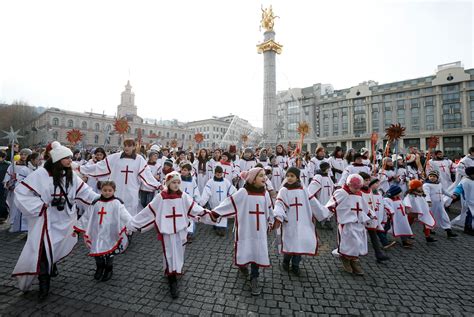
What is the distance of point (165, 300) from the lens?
3182mm

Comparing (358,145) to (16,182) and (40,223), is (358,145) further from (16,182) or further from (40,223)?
(40,223)

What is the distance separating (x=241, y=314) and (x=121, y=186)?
143 inches

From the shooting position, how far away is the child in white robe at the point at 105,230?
3652mm

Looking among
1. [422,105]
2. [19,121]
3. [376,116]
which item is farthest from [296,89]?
[19,121]

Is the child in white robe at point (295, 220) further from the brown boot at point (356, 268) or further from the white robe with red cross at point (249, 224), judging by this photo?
the brown boot at point (356, 268)

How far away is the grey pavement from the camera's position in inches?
118

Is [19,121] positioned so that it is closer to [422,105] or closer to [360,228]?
[360,228]

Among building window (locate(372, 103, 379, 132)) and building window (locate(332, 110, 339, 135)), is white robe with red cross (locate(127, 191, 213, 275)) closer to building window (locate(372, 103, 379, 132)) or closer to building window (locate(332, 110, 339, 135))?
building window (locate(372, 103, 379, 132))

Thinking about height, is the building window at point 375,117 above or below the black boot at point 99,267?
above

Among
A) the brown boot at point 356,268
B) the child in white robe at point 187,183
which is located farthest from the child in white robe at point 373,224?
the child in white robe at point 187,183

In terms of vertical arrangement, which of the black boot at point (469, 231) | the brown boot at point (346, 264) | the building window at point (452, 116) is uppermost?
the building window at point (452, 116)

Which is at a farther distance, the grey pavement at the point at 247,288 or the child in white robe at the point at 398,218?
the child in white robe at the point at 398,218

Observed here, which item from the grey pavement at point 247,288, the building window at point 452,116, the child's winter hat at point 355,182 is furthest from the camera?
the building window at point 452,116

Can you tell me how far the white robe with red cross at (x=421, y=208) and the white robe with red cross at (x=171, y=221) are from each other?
198 inches
